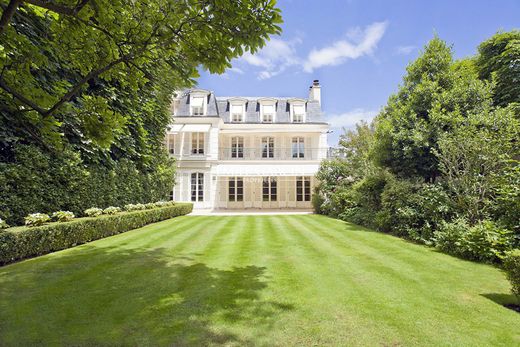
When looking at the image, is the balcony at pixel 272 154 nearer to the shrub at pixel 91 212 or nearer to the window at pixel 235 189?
the window at pixel 235 189

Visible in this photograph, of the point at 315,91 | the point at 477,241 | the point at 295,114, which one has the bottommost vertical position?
the point at 477,241

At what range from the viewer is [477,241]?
7.83 m

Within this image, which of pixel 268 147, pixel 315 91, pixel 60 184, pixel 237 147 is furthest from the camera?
pixel 315 91

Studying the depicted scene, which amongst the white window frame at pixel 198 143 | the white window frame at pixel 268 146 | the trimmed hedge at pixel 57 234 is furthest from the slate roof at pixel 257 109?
the trimmed hedge at pixel 57 234

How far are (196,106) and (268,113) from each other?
7.81 meters

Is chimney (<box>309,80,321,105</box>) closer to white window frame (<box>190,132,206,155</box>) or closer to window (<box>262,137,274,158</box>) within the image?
window (<box>262,137,274,158</box>)

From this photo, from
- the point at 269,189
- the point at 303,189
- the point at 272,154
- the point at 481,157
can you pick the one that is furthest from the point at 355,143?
the point at 481,157

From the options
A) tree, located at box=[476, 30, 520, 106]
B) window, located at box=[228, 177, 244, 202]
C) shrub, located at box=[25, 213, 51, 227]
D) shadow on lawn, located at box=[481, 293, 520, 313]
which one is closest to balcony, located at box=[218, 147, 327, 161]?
window, located at box=[228, 177, 244, 202]

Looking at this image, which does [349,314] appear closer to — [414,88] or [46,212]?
[46,212]

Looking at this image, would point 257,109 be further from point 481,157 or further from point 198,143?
point 481,157

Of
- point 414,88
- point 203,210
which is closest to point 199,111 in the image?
point 203,210

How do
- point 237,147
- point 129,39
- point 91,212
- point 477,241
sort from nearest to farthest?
point 129,39 → point 477,241 → point 91,212 → point 237,147

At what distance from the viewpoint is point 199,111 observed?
96.0ft

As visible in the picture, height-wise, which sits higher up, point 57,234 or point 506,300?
point 57,234
